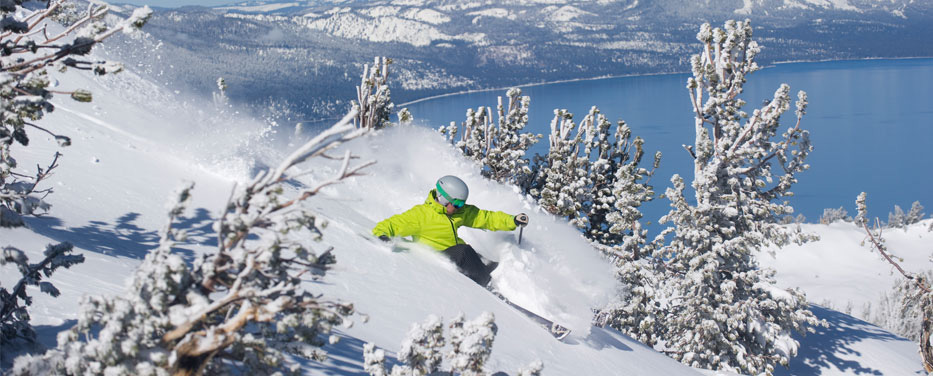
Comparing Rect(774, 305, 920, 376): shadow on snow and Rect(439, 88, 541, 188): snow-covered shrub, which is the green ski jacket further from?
Rect(774, 305, 920, 376): shadow on snow

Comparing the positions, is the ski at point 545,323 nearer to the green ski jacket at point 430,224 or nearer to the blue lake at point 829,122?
the green ski jacket at point 430,224

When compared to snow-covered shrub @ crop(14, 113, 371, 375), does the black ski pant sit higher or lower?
lower

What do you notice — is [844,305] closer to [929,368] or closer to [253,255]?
[929,368]

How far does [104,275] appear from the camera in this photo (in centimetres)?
400

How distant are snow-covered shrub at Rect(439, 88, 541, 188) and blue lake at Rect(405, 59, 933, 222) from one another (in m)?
24.5

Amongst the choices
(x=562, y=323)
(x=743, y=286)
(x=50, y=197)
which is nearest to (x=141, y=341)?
(x=50, y=197)

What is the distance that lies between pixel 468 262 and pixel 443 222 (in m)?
0.57

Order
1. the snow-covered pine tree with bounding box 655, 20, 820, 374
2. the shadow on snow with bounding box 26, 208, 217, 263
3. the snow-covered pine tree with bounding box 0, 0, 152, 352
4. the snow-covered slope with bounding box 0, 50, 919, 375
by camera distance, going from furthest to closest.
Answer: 1. the snow-covered pine tree with bounding box 655, 20, 820, 374
2. the shadow on snow with bounding box 26, 208, 217, 263
3. the snow-covered slope with bounding box 0, 50, 919, 375
4. the snow-covered pine tree with bounding box 0, 0, 152, 352

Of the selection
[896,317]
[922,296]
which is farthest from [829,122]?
[922,296]

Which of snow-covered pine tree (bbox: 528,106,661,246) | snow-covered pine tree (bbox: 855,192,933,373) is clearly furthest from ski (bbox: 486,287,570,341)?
snow-covered pine tree (bbox: 855,192,933,373)

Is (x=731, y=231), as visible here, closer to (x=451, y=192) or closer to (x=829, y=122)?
(x=451, y=192)

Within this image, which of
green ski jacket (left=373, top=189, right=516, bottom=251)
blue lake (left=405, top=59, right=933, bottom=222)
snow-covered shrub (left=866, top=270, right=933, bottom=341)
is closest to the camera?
green ski jacket (left=373, top=189, right=516, bottom=251)

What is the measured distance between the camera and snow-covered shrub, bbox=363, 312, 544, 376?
2.51 metres

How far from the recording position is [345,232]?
6.77 metres
